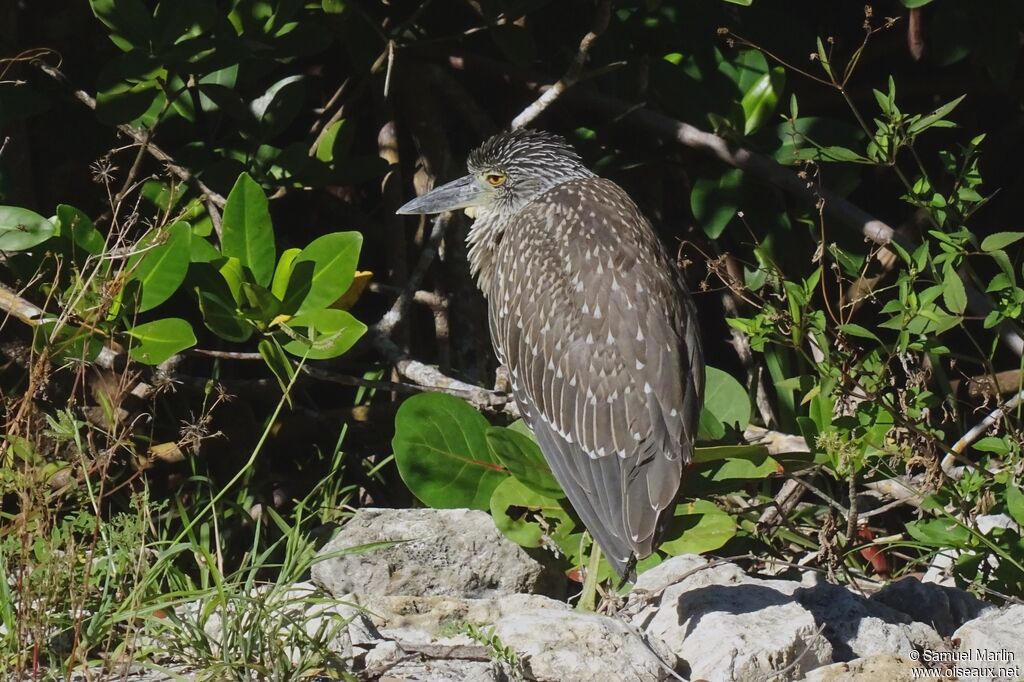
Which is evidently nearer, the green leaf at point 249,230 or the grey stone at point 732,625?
the grey stone at point 732,625

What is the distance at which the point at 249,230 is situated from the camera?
394 centimetres

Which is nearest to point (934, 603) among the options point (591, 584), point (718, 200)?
point (591, 584)

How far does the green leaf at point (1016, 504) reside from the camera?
3.46 meters

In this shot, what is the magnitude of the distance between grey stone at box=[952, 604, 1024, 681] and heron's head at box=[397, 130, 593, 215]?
2436 millimetres

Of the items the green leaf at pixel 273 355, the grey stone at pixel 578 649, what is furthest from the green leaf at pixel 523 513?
the green leaf at pixel 273 355

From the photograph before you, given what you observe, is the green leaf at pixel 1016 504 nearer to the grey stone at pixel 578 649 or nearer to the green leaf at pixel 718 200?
the grey stone at pixel 578 649

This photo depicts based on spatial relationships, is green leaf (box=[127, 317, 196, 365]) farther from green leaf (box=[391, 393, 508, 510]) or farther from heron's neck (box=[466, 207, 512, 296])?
heron's neck (box=[466, 207, 512, 296])

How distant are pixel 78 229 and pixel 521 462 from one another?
1635 mm

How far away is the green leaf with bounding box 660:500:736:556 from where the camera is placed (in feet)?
13.3

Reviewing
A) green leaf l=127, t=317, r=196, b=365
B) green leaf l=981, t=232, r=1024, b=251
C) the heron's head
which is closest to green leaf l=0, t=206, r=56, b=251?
green leaf l=127, t=317, r=196, b=365

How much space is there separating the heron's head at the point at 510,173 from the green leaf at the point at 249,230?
38.9 inches

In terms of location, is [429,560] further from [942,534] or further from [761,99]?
[761,99]

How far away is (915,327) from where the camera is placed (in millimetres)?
3590

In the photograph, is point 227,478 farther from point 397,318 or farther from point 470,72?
point 470,72
